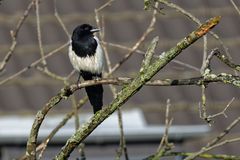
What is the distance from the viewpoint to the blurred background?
7688 millimetres

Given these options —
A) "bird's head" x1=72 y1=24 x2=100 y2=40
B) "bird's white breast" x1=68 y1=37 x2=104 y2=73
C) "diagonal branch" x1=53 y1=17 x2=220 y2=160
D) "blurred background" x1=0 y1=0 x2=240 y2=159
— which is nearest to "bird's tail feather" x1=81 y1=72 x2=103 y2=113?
"bird's white breast" x1=68 y1=37 x2=104 y2=73

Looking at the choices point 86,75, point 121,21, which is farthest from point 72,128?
point 121,21

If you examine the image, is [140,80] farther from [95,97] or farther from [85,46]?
[85,46]

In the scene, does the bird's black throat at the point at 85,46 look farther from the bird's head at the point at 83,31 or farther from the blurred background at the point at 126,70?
the blurred background at the point at 126,70

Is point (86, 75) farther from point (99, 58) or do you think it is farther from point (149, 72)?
point (149, 72)

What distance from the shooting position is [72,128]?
7.25 meters

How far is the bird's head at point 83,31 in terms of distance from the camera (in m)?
6.21

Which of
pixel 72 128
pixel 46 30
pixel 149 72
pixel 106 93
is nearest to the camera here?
pixel 149 72

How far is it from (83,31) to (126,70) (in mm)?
1822

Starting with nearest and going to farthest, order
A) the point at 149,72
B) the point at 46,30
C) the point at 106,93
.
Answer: the point at 149,72
the point at 106,93
the point at 46,30

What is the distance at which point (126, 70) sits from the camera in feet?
26.5

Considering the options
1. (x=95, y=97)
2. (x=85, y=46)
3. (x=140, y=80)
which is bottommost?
(x=140, y=80)

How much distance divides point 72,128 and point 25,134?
37 cm

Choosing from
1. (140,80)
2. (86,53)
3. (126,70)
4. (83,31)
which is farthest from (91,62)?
(140,80)
